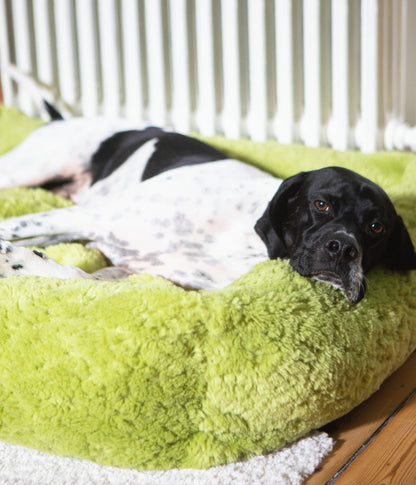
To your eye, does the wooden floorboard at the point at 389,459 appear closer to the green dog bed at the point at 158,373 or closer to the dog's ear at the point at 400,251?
the green dog bed at the point at 158,373

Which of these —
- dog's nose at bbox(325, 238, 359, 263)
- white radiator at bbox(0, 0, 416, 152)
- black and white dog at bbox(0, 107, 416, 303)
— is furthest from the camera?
white radiator at bbox(0, 0, 416, 152)

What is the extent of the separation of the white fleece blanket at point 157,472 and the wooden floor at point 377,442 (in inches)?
1.8

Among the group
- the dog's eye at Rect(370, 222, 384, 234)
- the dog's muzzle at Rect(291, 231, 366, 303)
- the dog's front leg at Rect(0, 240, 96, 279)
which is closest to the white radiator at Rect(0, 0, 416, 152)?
the dog's eye at Rect(370, 222, 384, 234)

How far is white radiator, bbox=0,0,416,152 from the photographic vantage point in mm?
3482

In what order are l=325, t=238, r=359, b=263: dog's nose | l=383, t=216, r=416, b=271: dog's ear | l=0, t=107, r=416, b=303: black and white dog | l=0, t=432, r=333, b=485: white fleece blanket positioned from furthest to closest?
l=383, t=216, r=416, b=271: dog's ear, l=0, t=107, r=416, b=303: black and white dog, l=325, t=238, r=359, b=263: dog's nose, l=0, t=432, r=333, b=485: white fleece blanket

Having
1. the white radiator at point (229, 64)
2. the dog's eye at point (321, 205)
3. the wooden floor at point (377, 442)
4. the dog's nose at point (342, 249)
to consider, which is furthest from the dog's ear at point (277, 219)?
the white radiator at point (229, 64)

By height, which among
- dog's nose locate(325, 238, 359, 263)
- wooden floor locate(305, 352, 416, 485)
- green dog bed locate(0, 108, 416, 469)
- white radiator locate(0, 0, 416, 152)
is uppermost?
white radiator locate(0, 0, 416, 152)

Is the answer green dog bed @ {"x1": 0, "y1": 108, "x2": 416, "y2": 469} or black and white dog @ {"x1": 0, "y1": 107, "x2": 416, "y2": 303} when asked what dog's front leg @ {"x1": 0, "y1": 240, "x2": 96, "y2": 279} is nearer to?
black and white dog @ {"x1": 0, "y1": 107, "x2": 416, "y2": 303}

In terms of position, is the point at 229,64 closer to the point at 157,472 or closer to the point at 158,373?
the point at 158,373

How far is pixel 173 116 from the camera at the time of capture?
4.06 metres

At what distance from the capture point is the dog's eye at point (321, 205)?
1.91 metres

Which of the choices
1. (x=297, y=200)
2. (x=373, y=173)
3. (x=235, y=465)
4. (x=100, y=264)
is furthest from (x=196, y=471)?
(x=373, y=173)

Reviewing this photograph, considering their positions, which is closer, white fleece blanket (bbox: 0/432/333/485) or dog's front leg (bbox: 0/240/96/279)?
white fleece blanket (bbox: 0/432/333/485)

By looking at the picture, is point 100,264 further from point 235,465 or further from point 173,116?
point 173,116
